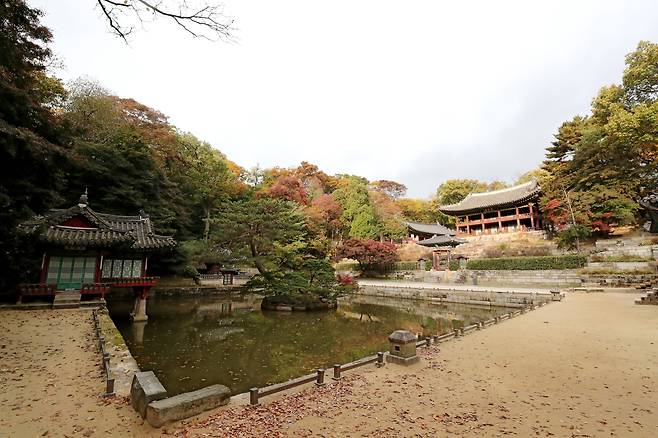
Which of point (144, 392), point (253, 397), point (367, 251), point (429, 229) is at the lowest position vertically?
point (253, 397)

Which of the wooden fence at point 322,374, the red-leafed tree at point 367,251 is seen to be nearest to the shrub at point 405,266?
the red-leafed tree at point 367,251

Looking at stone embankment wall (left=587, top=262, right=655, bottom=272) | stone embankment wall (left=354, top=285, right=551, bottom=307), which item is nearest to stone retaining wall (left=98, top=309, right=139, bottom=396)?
stone embankment wall (left=354, top=285, right=551, bottom=307)

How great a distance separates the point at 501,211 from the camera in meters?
34.0

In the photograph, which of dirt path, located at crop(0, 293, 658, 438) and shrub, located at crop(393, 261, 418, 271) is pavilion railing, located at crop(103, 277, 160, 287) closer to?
dirt path, located at crop(0, 293, 658, 438)

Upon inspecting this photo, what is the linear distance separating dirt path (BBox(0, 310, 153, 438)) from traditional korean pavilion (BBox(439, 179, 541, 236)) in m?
34.0

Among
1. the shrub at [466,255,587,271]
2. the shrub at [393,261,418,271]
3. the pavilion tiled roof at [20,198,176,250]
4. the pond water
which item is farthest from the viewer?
the shrub at [393,261,418,271]

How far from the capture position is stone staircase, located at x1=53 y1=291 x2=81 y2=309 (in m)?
10.9

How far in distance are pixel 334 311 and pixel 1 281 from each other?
1269 cm

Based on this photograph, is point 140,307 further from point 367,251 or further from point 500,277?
point 500,277

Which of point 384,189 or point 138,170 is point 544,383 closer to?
point 138,170

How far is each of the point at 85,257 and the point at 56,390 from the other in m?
9.52

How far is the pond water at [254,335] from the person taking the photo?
702 cm

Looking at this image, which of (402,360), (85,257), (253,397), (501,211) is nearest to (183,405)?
(253,397)

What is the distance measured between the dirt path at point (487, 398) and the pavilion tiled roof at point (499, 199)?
26436 mm
